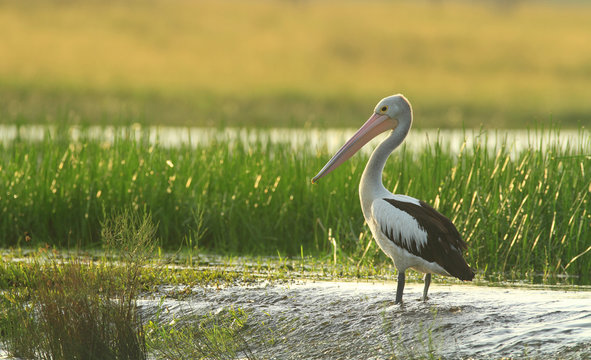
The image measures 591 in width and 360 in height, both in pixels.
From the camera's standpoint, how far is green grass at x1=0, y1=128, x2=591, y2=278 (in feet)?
30.5

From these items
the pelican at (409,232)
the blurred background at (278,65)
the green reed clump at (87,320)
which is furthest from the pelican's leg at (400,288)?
the blurred background at (278,65)

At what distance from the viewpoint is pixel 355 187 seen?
1090 centimetres

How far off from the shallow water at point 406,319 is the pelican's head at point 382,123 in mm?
1167

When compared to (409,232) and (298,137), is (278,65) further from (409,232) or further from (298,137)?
(409,232)

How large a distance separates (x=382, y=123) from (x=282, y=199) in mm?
3495

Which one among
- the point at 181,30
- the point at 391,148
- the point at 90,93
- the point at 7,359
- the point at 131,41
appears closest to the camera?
the point at 7,359

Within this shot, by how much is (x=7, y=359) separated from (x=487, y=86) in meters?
39.1

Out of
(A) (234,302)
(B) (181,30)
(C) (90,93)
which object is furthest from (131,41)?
(A) (234,302)

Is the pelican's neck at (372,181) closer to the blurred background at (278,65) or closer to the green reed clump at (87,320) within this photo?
the green reed clump at (87,320)

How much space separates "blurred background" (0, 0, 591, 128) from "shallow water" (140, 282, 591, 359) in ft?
66.7

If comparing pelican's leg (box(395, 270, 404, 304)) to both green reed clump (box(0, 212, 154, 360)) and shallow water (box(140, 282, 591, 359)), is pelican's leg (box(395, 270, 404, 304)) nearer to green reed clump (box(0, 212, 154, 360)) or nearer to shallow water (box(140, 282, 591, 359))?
shallow water (box(140, 282, 591, 359))

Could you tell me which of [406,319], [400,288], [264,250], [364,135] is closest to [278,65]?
[264,250]

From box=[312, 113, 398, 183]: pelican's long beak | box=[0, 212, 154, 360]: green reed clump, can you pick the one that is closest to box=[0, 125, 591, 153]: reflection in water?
box=[312, 113, 398, 183]: pelican's long beak

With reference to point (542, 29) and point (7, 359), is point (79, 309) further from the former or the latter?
point (542, 29)
